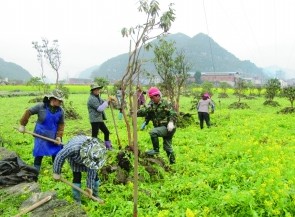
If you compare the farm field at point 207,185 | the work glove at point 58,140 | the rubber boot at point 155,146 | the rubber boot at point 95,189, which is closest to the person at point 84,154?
the rubber boot at point 95,189

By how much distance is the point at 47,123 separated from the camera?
6973mm

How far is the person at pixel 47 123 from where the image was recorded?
6.76 meters

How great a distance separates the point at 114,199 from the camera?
5809mm

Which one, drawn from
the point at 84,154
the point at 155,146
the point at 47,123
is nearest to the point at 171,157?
the point at 155,146

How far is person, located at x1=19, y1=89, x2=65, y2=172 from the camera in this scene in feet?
22.2

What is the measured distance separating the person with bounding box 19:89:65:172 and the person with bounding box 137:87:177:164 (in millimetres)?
2031

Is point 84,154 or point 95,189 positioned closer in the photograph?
point 84,154

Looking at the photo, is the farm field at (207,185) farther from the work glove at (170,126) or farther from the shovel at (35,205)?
the work glove at (170,126)

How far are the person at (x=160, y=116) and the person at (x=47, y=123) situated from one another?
203 centimetres

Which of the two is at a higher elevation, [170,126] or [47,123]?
[47,123]

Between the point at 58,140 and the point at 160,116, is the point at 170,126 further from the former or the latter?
the point at 58,140

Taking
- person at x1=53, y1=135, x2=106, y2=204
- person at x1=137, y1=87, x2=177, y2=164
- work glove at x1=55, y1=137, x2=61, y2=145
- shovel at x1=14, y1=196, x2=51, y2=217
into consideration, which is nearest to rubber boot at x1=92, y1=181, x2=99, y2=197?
person at x1=53, y1=135, x2=106, y2=204

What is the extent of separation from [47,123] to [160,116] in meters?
2.53

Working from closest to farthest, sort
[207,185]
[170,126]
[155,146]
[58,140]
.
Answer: [207,185]
[58,140]
[170,126]
[155,146]
